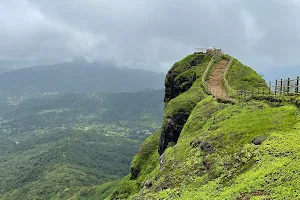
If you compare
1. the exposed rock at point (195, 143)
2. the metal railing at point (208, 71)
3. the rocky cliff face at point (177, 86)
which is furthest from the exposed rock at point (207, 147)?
the metal railing at point (208, 71)

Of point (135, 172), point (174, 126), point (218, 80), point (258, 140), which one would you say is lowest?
point (135, 172)

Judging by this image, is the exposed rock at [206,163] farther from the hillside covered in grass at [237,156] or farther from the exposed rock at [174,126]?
the exposed rock at [174,126]

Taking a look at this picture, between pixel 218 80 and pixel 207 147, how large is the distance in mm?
37286

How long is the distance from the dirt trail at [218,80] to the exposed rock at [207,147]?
21.3 meters

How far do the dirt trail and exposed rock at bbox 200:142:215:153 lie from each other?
21254mm

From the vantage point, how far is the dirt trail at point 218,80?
57.1m

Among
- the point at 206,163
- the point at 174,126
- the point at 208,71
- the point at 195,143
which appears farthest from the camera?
the point at 208,71

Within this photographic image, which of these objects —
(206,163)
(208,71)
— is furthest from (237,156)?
(208,71)

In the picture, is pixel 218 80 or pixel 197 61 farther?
pixel 197 61

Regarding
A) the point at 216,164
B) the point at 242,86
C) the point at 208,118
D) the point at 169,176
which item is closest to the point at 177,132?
the point at 208,118

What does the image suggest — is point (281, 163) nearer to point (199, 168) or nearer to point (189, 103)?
point (199, 168)

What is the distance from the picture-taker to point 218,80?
220 ft

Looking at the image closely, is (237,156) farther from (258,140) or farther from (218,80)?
(218,80)

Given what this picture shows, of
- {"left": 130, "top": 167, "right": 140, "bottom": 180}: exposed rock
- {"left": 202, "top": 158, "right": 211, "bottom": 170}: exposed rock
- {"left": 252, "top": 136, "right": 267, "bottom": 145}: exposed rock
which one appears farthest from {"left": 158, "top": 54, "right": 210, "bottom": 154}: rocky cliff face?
{"left": 252, "top": 136, "right": 267, "bottom": 145}: exposed rock
